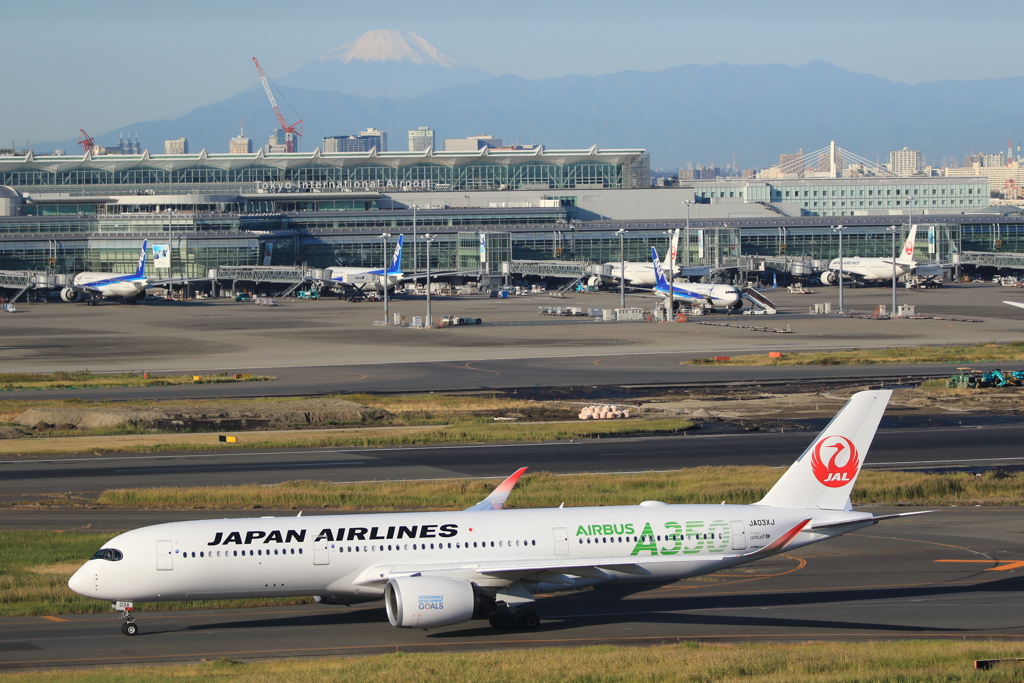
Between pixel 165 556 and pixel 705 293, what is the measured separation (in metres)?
143

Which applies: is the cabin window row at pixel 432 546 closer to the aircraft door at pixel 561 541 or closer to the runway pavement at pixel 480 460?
the aircraft door at pixel 561 541

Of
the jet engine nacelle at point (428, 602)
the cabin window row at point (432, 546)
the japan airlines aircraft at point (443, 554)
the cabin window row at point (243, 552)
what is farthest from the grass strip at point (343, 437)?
the jet engine nacelle at point (428, 602)

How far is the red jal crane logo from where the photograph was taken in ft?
121

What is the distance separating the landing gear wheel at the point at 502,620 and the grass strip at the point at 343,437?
37668mm

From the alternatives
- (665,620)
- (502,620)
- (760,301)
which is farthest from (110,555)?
(760,301)

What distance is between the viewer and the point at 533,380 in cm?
9875

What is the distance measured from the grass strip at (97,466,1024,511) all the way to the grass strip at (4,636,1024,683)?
69.1 feet

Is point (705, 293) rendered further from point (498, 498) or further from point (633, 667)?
point (633, 667)

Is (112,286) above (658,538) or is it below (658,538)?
above

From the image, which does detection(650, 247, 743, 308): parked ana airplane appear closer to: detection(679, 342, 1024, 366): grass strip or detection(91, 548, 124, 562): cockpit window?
detection(679, 342, 1024, 366): grass strip

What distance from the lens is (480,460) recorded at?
212 ft

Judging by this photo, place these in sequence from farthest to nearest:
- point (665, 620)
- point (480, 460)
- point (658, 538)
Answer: point (480, 460) → point (665, 620) → point (658, 538)

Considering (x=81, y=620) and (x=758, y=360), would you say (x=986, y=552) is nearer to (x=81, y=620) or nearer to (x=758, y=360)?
(x=81, y=620)

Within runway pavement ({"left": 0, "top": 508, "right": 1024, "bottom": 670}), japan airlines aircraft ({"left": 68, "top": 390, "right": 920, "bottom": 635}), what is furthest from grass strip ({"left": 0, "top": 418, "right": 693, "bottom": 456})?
japan airlines aircraft ({"left": 68, "top": 390, "right": 920, "bottom": 635})
